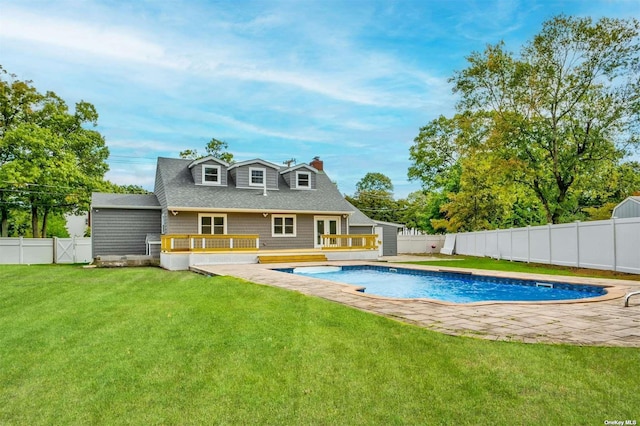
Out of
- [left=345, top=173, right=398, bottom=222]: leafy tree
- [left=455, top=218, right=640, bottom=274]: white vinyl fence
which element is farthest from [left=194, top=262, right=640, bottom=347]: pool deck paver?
[left=345, top=173, right=398, bottom=222]: leafy tree

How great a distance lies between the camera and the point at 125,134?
30406 millimetres

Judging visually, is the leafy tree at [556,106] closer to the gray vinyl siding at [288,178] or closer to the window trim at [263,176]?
the gray vinyl siding at [288,178]

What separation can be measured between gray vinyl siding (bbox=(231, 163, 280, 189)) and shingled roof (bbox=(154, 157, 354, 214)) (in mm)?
374

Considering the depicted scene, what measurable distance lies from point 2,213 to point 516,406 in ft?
95.7

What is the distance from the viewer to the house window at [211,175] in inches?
878

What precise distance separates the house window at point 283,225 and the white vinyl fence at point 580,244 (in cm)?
1078

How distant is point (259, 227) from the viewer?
21906 millimetres

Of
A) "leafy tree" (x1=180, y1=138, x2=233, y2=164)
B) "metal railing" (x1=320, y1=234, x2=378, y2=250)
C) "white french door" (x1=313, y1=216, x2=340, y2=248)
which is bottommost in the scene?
"metal railing" (x1=320, y1=234, x2=378, y2=250)

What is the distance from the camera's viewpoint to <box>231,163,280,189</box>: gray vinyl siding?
2316 centimetres

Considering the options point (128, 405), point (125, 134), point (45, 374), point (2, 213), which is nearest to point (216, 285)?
point (45, 374)

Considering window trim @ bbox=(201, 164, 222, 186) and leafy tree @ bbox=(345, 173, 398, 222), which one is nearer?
window trim @ bbox=(201, 164, 222, 186)

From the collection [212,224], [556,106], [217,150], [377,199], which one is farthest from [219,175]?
[377,199]

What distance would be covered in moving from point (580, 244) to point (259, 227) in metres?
14.1

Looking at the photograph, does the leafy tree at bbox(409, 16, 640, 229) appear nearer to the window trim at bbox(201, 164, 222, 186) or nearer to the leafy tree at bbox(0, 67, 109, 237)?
the window trim at bbox(201, 164, 222, 186)
